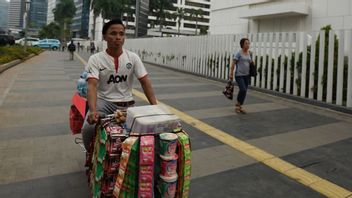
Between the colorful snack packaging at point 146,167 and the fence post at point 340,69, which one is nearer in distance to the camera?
the colorful snack packaging at point 146,167

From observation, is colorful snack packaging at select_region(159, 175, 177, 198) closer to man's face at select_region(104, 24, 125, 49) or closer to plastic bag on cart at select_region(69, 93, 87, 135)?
man's face at select_region(104, 24, 125, 49)

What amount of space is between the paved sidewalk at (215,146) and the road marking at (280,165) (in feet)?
0.33

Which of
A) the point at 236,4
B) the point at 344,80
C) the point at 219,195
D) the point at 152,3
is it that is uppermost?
the point at 152,3

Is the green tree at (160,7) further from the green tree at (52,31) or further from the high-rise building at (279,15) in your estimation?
the high-rise building at (279,15)

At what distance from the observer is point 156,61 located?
2061 centimetres

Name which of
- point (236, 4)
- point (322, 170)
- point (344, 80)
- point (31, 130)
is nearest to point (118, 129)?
point (322, 170)

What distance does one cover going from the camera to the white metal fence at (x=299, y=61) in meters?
8.16

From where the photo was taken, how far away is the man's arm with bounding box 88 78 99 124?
2.94 m

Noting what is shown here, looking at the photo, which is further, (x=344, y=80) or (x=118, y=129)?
(x=344, y=80)

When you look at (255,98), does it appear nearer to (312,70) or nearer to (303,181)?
(312,70)

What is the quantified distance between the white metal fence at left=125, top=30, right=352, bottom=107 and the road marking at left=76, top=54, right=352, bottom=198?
390 cm

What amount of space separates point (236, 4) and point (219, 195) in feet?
69.8

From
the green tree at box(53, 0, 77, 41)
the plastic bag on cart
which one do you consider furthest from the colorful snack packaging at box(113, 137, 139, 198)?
the green tree at box(53, 0, 77, 41)

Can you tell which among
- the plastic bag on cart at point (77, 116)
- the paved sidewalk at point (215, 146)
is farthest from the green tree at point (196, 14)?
the plastic bag on cart at point (77, 116)
